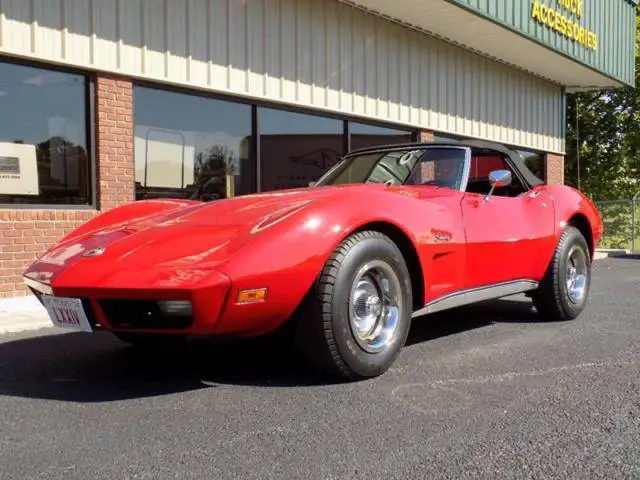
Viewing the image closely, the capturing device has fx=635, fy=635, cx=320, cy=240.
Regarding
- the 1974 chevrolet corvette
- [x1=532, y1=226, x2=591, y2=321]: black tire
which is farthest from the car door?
[x1=532, y1=226, x2=591, y2=321]: black tire

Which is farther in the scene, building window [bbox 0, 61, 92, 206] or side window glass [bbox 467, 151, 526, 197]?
building window [bbox 0, 61, 92, 206]

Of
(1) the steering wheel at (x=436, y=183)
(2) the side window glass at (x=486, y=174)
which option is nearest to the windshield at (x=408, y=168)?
(1) the steering wheel at (x=436, y=183)

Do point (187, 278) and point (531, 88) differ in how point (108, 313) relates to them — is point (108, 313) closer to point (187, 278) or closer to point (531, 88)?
point (187, 278)

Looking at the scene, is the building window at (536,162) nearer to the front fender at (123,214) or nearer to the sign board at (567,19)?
the sign board at (567,19)

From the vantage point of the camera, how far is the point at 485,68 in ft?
45.8

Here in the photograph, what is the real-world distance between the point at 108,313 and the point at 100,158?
194 inches

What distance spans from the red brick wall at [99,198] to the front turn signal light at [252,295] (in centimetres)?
472

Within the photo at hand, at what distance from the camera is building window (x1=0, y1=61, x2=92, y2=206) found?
6.75 metres

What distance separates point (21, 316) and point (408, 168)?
12.0 feet

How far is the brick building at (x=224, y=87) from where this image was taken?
687cm

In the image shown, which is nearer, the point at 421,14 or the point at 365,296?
the point at 365,296

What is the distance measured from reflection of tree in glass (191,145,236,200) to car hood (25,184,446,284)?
16.6ft

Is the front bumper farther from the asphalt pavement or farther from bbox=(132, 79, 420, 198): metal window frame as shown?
bbox=(132, 79, 420, 198): metal window frame

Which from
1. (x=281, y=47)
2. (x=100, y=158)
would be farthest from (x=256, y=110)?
(x=100, y=158)
